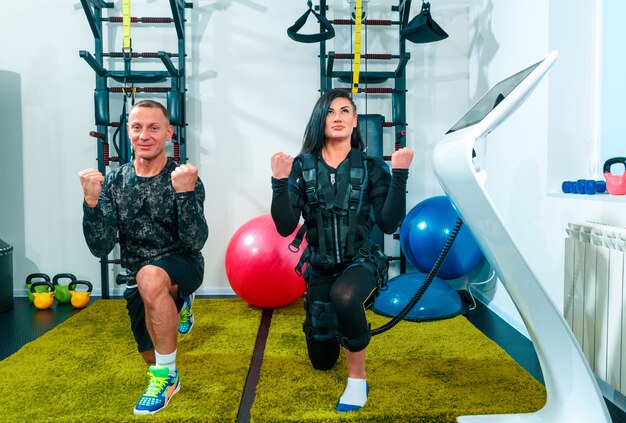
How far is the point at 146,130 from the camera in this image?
2.05m

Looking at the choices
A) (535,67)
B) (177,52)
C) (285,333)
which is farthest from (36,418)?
(177,52)

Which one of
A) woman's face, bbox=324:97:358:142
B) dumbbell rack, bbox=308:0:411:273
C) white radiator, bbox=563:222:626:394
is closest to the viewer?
white radiator, bbox=563:222:626:394

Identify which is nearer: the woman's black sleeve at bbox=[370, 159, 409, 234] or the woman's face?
the woman's black sleeve at bbox=[370, 159, 409, 234]

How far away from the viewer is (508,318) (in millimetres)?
3080

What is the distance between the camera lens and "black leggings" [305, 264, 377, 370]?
5.95 ft

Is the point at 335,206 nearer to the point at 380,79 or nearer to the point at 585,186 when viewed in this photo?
the point at 585,186

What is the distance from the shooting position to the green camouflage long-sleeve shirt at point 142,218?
2.07 metres

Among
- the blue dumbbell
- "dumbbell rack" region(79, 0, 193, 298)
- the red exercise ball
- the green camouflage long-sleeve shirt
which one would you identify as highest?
"dumbbell rack" region(79, 0, 193, 298)

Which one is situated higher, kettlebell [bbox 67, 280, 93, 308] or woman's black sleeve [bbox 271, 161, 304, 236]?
woman's black sleeve [bbox 271, 161, 304, 236]

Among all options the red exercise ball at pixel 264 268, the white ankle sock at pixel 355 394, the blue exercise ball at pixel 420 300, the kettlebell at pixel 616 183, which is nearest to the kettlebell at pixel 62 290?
the red exercise ball at pixel 264 268

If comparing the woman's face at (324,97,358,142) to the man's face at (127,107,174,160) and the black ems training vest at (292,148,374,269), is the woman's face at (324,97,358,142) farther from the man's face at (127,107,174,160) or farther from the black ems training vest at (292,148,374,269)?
the man's face at (127,107,174,160)

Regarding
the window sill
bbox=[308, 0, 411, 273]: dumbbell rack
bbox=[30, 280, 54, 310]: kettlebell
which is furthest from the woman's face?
bbox=[30, 280, 54, 310]: kettlebell

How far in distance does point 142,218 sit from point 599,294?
6.11 feet

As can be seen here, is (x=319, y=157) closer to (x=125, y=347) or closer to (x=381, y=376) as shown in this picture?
(x=381, y=376)
